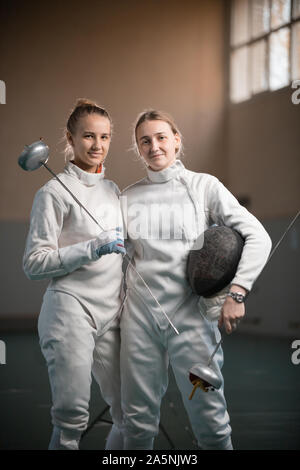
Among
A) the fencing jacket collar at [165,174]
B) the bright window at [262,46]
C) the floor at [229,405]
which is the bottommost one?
the floor at [229,405]

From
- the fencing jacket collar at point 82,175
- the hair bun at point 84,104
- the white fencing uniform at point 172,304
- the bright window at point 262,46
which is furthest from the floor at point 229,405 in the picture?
the bright window at point 262,46

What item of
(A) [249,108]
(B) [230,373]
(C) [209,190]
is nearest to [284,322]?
(B) [230,373]

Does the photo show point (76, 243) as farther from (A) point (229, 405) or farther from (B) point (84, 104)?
(A) point (229, 405)

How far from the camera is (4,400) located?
3.52 m

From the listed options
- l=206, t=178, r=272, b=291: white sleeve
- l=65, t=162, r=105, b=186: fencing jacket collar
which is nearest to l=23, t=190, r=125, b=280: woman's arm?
l=65, t=162, r=105, b=186: fencing jacket collar

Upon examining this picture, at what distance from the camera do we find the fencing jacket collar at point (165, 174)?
183cm

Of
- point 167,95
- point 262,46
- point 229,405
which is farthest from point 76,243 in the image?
point 167,95

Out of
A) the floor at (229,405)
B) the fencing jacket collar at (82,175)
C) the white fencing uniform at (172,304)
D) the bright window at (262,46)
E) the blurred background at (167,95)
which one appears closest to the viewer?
the white fencing uniform at (172,304)

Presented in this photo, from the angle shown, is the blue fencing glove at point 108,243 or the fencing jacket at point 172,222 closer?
the blue fencing glove at point 108,243

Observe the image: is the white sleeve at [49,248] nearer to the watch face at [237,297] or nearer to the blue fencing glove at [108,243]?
the blue fencing glove at [108,243]

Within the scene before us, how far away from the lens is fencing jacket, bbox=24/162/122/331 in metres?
1.64

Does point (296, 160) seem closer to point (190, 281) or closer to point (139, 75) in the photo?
point (139, 75)

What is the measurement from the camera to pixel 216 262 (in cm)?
165

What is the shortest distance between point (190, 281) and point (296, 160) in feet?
19.0
